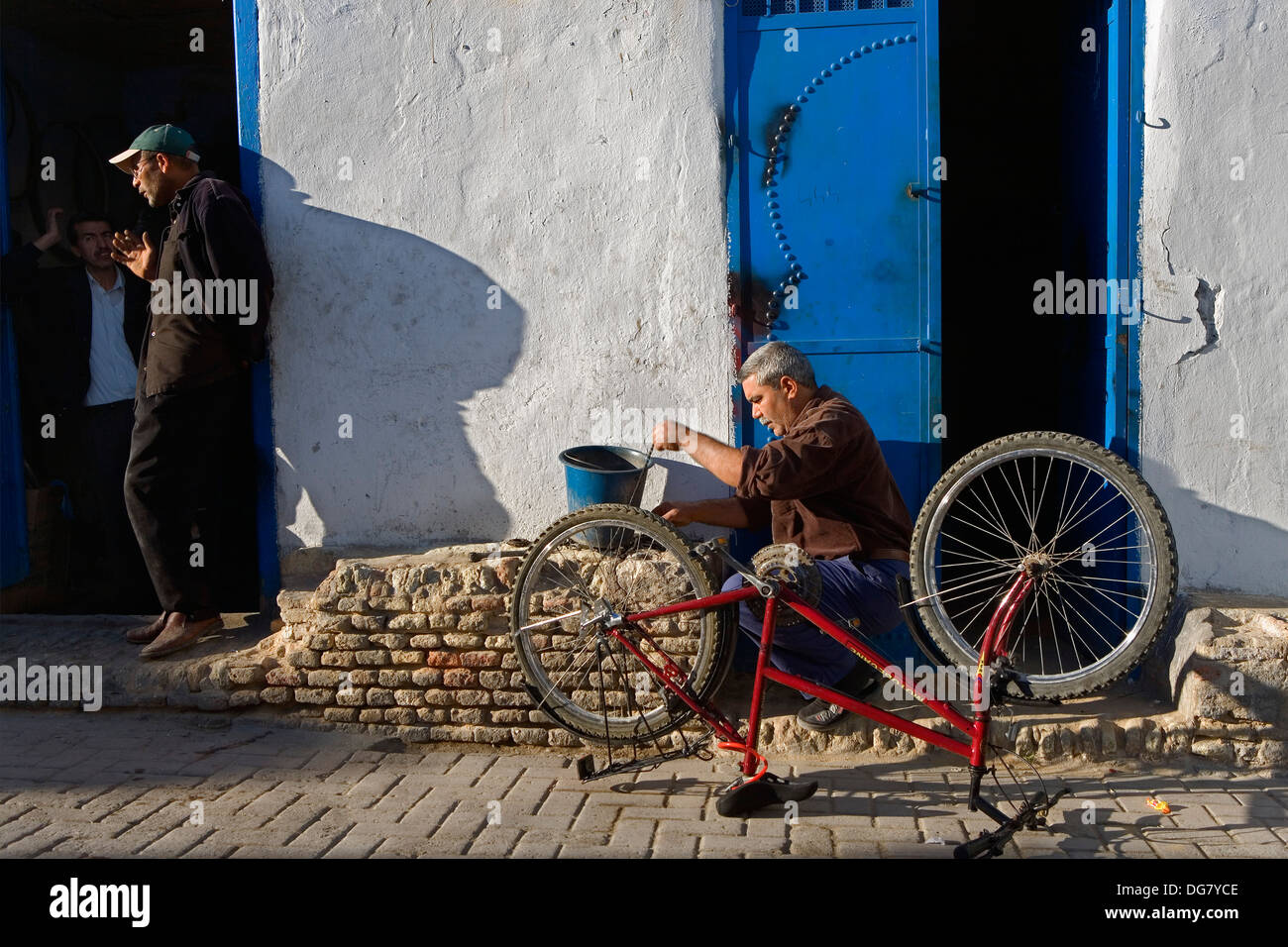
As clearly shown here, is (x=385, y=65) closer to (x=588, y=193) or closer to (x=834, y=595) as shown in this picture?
(x=588, y=193)

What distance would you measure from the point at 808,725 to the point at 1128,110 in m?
2.99

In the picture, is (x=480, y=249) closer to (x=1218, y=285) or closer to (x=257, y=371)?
(x=257, y=371)

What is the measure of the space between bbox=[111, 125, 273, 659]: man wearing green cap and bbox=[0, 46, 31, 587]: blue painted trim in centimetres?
102

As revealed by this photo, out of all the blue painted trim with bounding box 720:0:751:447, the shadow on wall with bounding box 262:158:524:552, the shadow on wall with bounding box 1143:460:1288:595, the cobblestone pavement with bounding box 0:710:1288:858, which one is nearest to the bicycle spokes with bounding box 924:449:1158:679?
the shadow on wall with bounding box 1143:460:1288:595

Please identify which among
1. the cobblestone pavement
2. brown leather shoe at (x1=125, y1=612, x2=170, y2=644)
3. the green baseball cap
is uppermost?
the green baseball cap

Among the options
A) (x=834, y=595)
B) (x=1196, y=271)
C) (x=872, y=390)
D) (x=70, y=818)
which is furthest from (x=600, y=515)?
(x=1196, y=271)

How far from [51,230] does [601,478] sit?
4.34 metres

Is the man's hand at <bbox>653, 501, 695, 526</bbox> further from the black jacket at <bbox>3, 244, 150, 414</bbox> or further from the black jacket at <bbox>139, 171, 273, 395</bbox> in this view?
the black jacket at <bbox>3, 244, 150, 414</bbox>

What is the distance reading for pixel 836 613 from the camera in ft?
13.3

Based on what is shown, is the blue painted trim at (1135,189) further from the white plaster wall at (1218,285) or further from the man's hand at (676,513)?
the man's hand at (676,513)

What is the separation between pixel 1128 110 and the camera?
461 cm

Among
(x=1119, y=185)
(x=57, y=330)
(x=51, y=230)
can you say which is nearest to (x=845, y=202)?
(x=1119, y=185)

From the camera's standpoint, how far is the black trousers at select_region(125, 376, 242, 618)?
16.0ft

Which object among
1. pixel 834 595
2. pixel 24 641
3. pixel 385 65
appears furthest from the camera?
pixel 24 641
